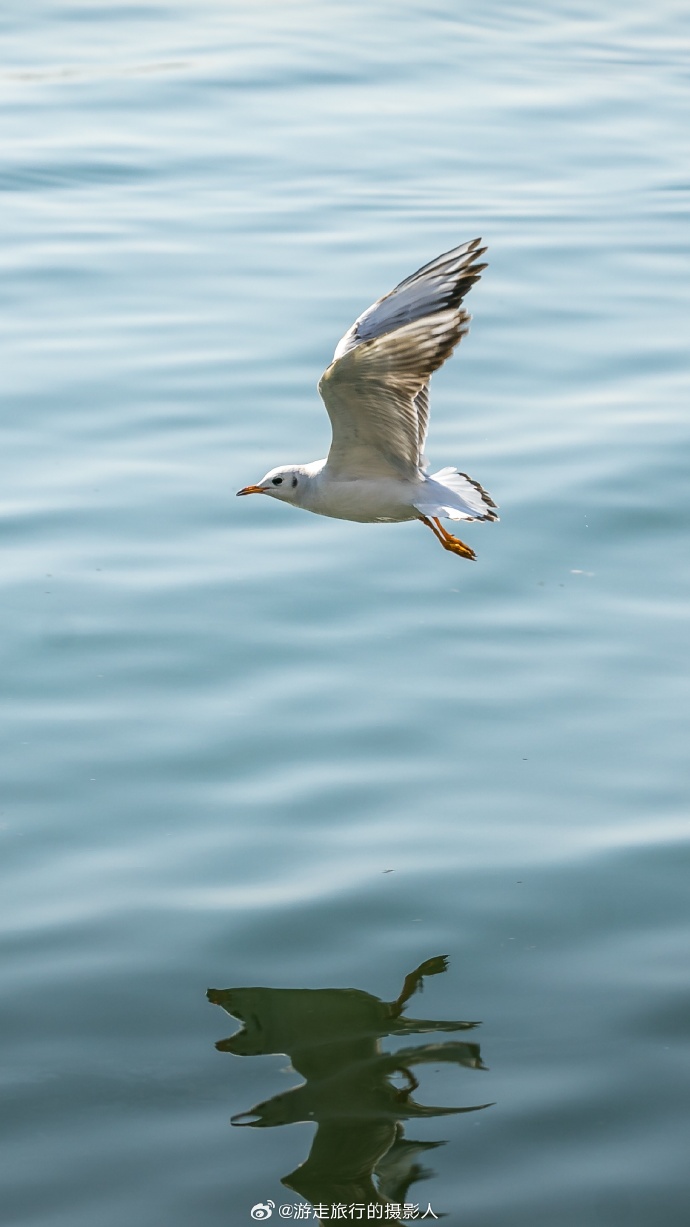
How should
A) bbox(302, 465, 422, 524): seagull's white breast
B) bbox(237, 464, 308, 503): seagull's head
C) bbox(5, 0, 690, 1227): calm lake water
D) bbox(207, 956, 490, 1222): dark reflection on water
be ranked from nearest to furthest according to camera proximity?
bbox(207, 956, 490, 1222): dark reflection on water
bbox(5, 0, 690, 1227): calm lake water
bbox(302, 465, 422, 524): seagull's white breast
bbox(237, 464, 308, 503): seagull's head

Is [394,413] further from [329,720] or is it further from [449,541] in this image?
[329,720]

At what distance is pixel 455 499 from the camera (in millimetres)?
8633

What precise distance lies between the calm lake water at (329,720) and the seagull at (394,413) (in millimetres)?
1190

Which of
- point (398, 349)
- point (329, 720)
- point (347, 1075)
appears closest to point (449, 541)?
point (329, 720)

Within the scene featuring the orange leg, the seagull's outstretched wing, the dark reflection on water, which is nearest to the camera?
the dark reflection on water

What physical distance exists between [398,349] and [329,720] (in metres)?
2.12

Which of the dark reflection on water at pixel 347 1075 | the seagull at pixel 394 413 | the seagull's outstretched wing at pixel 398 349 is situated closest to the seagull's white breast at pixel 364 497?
the seagull at pixel 394 413

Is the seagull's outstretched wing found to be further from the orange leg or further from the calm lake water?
the calm lake water

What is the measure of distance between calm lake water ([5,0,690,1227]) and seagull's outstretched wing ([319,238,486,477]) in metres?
1.66

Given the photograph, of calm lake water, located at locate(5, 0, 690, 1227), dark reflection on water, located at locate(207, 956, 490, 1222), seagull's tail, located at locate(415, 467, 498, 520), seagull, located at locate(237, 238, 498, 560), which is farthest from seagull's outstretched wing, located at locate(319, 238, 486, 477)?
dark reflection on water, located at locate(207, 956, 490, 1222)

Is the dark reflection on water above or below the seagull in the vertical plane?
below

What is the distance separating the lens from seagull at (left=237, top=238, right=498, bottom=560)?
7977mm

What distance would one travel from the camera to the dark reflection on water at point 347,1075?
6.54 m

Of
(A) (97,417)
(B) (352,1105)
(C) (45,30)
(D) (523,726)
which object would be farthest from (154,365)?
(C) (45,30)
